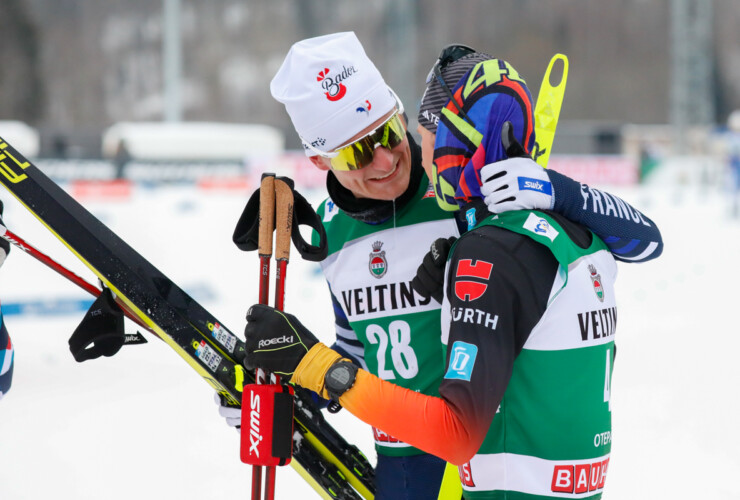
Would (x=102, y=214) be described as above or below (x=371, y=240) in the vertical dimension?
above

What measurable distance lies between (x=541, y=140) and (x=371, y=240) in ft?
1.86

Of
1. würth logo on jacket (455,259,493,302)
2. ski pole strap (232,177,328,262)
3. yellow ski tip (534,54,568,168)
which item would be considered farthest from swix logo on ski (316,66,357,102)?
würth logo on jacket (455,259,493,302)

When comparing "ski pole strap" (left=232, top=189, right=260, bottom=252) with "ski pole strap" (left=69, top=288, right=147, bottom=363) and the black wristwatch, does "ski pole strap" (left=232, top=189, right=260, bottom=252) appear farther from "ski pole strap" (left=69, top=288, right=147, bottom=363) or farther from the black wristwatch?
the black wristwatch

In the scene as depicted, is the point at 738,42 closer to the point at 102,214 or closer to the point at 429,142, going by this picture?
the point at 102,214

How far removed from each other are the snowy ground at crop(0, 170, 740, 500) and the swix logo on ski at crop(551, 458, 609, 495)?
220 cm

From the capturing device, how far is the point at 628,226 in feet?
5.90

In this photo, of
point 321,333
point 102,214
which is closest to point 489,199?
point 321,333

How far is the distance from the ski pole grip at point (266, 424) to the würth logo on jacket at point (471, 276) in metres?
0.66

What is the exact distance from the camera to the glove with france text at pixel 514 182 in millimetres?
1613

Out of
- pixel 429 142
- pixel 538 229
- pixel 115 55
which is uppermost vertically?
pixel 115 55

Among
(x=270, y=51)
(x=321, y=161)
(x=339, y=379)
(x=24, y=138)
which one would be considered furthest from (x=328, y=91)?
(x=270, y=51)

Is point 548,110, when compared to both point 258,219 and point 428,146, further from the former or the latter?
point 258,219

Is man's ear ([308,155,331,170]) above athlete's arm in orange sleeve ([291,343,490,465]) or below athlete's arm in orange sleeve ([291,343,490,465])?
above

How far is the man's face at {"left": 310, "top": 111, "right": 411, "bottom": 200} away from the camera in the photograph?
7.00 feet
